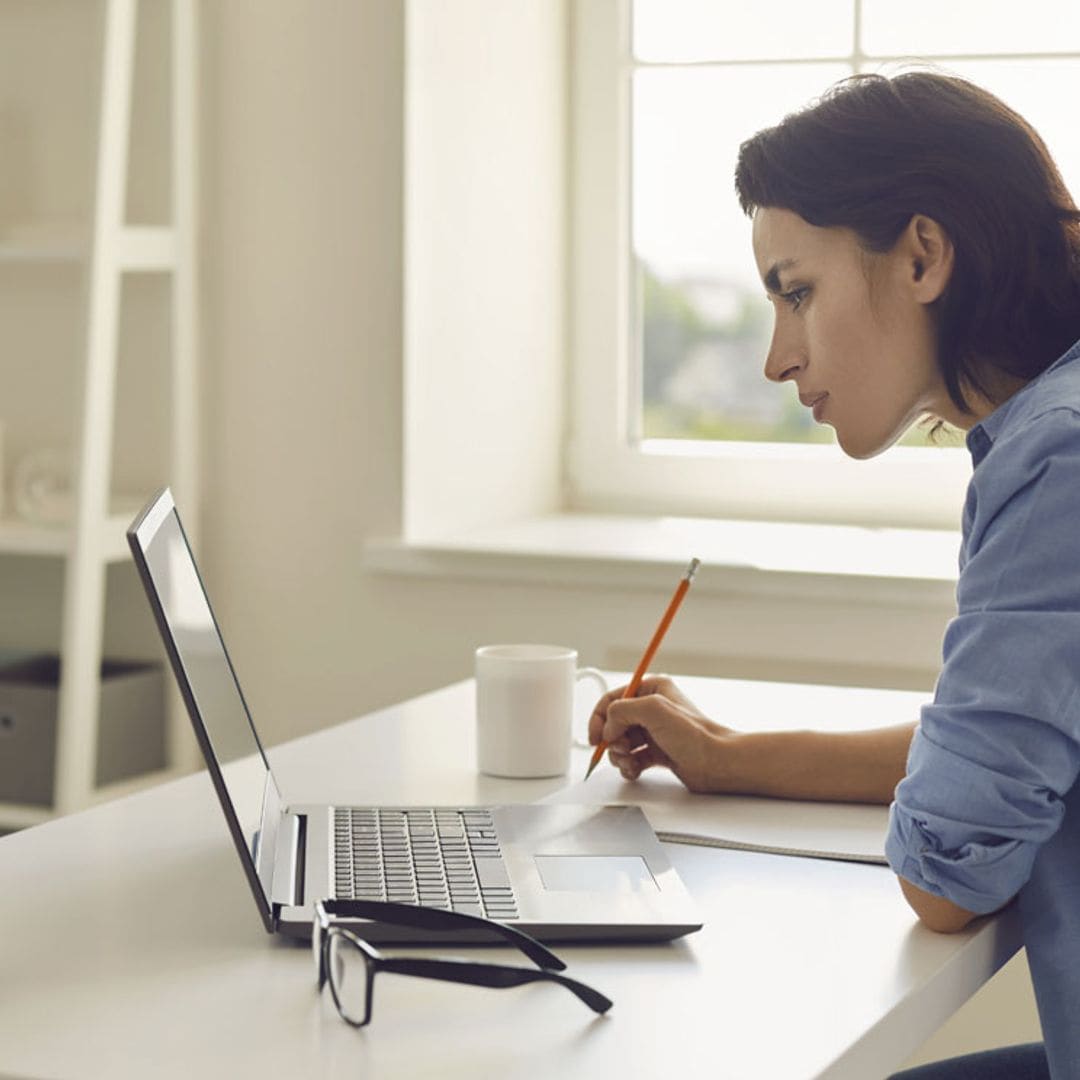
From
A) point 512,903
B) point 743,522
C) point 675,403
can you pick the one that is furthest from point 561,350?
point 512,903

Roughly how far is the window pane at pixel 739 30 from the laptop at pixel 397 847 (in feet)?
5.74

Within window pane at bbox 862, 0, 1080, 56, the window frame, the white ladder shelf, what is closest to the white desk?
the white ladder shelf

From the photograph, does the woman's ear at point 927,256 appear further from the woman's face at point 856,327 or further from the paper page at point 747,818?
the paper page at point 747,818

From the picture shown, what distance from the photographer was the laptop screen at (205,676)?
3.57ft

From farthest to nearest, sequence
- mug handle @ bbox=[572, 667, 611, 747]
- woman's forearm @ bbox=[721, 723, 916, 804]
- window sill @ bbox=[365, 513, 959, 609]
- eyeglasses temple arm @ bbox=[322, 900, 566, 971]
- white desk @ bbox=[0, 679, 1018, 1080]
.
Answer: window sill @ bbox=[365, 513, 959, 609] → mug handle @ bbox=[572, 667, 611, 747] → woman's forearm @ bbox=[721, 723, 916, 804] → eyeglasses temple arm @ bbox=[322, 900, 566, 971] → white desk @ bbox=[0, 679, 1018, 1080]

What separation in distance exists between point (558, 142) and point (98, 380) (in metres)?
0.86

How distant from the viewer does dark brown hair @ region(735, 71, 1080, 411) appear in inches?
50.8

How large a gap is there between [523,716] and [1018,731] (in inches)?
21.9

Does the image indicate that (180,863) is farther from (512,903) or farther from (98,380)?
(98,380)

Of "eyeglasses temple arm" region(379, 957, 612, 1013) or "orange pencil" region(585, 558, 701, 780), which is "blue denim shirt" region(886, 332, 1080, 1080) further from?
"orange pencil" region(585, 558, 701, 780)

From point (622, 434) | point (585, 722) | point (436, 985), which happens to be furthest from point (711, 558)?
point (436, 985)

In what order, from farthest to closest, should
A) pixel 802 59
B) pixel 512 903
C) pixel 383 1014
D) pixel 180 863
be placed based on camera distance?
pixel 802 59
pixel 180 863
pixel 512 903
pixel 383 1014

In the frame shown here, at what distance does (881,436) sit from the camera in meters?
1.37

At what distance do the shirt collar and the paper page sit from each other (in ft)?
0.96
